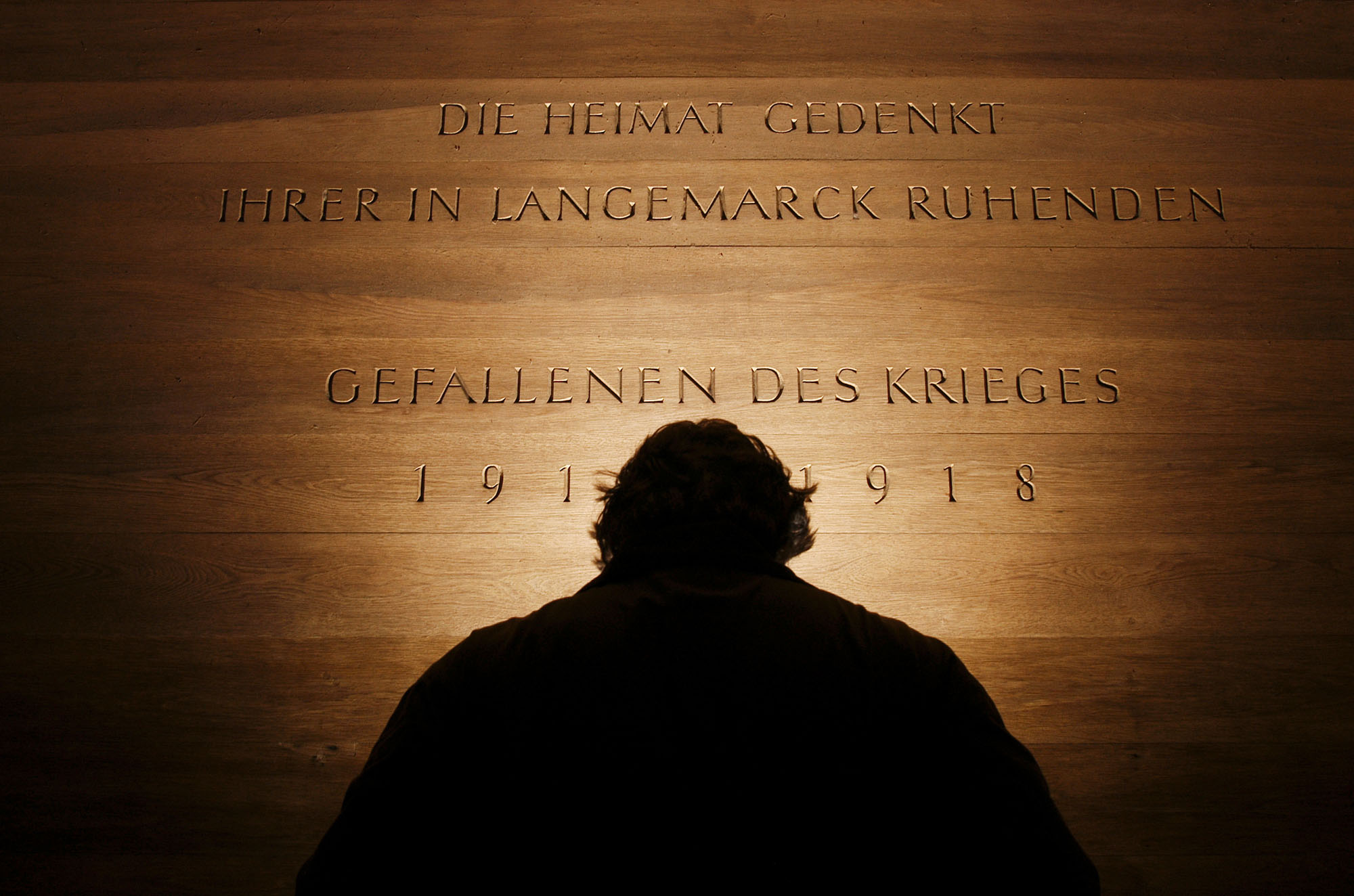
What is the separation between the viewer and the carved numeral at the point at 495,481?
2398 millimetres

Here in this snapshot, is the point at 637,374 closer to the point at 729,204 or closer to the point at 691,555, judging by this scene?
the point at 729,204

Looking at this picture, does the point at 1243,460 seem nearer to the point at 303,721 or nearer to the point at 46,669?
the point at 303,721

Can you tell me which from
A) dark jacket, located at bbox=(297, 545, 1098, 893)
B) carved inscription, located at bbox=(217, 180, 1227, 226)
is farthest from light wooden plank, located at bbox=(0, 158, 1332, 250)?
dark jacket, located at bbox=(297, 545, 1098, 893)

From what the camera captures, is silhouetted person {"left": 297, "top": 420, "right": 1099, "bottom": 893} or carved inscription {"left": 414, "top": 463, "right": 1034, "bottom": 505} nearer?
silhouetted person {"left": 297, "top": 420, "right": 1099, "bottom": 893}

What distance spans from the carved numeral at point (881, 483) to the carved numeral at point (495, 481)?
97cm

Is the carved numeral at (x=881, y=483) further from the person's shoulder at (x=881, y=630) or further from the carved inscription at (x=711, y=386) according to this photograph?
the person's shoulder at (x=881, y=630)

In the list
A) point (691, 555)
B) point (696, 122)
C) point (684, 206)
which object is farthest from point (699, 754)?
point (696, 122)

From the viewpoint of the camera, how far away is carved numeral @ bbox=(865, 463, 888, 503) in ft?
7.83

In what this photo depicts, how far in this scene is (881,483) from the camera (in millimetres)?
2396

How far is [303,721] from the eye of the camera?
226 cm

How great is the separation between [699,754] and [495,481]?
1.38m

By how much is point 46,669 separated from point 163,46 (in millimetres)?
1863

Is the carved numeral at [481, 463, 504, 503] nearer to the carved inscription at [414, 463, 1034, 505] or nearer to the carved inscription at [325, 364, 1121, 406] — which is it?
the carved inscription at [414, 463, 1034, 505]

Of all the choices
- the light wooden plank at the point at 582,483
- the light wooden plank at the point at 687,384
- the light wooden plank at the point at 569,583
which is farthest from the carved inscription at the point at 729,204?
the light wooden plank at the point at 569,583
